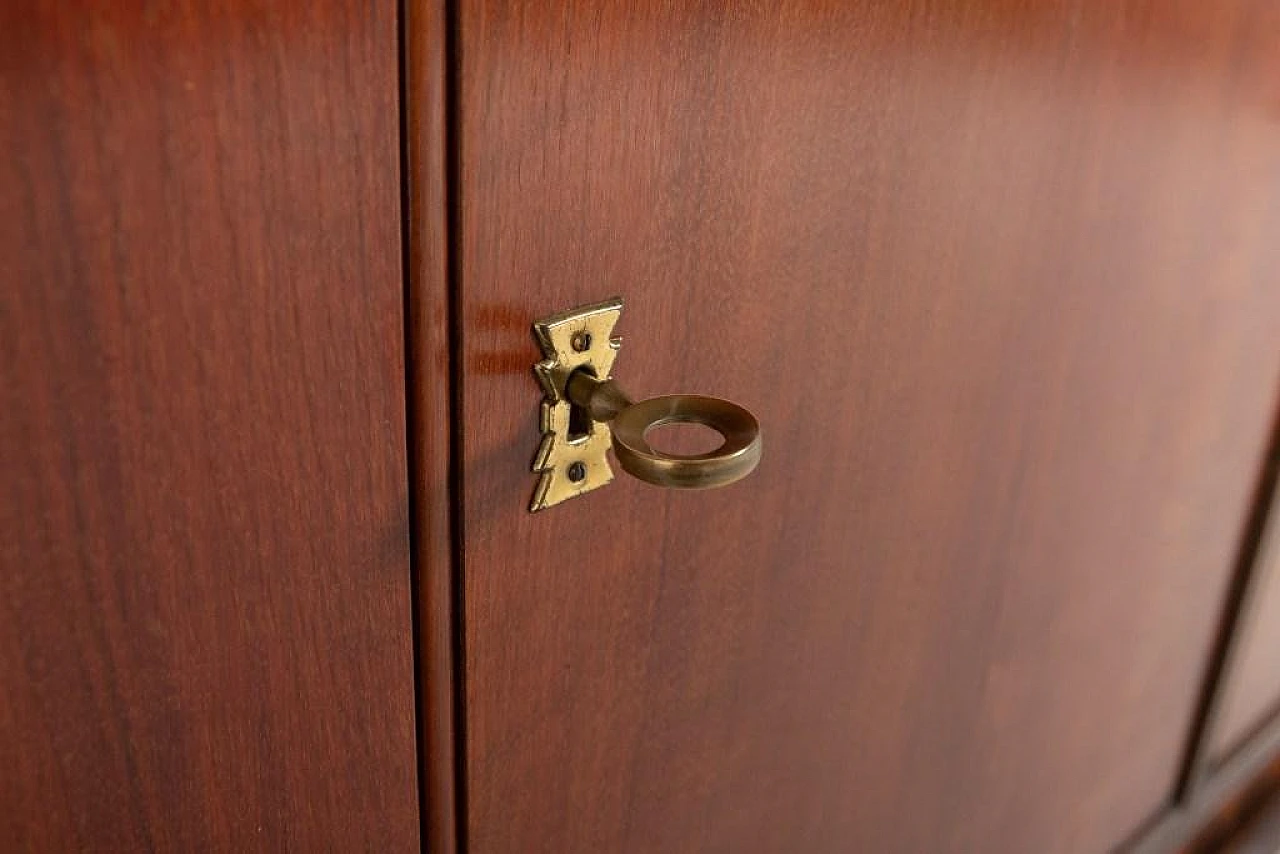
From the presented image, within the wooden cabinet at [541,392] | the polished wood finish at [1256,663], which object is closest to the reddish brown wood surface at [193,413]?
the wooden cabinet at [541,392]

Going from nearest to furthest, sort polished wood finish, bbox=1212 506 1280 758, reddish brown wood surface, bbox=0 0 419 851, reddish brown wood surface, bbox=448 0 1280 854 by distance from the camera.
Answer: reddish brown wood surface, bbox=0 0 419 851 < reddish brown wood surface, bbox=448 0 1280 854 < polished wood finish, bbox=1212 506 1280 758

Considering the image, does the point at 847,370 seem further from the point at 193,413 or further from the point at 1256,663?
the point at 1256,663

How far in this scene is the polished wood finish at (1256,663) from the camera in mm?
→ 936

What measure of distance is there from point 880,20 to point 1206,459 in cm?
50

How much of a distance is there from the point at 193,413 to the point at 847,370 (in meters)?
0.27

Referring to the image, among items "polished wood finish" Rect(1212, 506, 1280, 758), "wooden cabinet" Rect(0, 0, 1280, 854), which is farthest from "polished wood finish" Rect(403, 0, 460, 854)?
"polished wood finish" Rect(1212, 506, 1280, 758)

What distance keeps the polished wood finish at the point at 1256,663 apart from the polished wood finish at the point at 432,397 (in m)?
0.73

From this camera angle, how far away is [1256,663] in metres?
1.03

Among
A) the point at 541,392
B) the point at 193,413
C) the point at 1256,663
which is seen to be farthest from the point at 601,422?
the point at 1256,663

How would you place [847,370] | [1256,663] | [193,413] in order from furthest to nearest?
[1256,663]
[847,370]
[193,413]

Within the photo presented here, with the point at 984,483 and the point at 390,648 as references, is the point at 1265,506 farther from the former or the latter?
the point at 390,648

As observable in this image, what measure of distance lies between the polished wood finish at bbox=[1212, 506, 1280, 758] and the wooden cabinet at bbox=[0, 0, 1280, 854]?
0.29 metres

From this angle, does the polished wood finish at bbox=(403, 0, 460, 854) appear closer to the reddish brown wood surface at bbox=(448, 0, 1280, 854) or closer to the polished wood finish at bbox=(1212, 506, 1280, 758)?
the reddish brown wood surface at bbox=(448, 0, 1280, 854)

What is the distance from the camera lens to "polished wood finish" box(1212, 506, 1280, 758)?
36.8 inches
